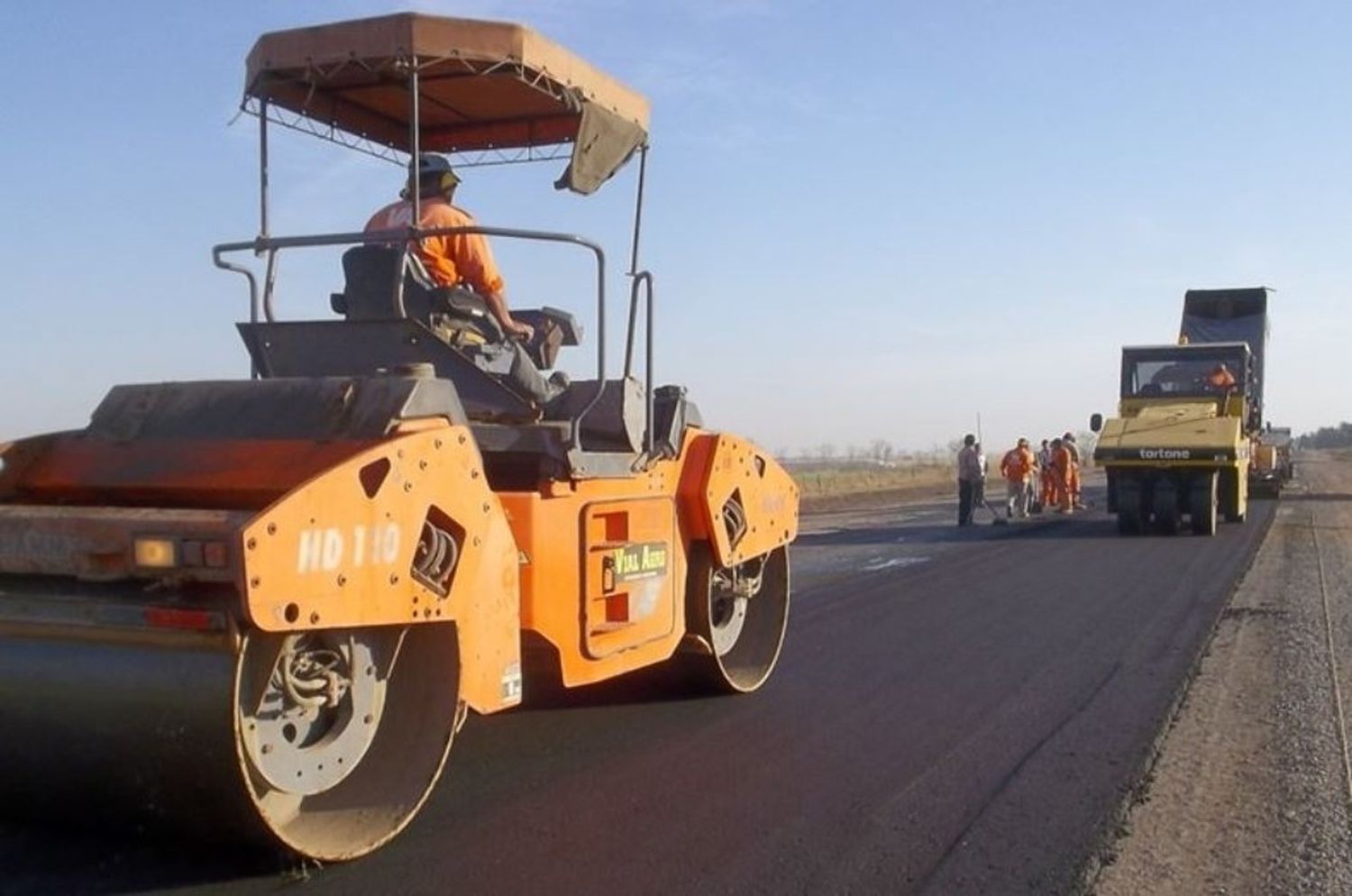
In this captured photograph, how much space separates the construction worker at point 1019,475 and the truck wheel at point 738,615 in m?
16.1

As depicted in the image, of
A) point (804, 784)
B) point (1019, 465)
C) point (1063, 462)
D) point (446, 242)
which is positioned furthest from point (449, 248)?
point (1063, 462)

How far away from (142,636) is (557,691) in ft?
11.0

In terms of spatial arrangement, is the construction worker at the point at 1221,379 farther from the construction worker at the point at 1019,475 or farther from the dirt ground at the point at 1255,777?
the dirt ground at the point at 1255,777

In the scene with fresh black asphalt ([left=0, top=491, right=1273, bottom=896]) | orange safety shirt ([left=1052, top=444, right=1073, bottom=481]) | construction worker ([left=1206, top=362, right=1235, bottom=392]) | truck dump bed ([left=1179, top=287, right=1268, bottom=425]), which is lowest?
fresh black asphalt ([left=0, top=491, right=1273, bottom=896])

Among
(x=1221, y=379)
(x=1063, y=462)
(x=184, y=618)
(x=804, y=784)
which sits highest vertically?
(x=1221, y=379)

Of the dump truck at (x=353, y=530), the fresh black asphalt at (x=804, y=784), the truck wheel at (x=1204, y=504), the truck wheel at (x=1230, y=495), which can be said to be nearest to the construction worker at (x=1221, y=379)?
the truck wheel at (x=1230, y=495)

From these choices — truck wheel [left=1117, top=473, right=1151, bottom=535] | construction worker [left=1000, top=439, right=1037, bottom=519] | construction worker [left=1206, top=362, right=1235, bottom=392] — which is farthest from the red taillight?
construction worker [left=1000, top=439, right=1037, bottom=519]

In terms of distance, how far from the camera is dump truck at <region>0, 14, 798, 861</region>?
3758mm

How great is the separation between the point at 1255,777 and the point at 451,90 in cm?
446

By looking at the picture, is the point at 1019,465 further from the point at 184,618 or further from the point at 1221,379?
the point at 184,618

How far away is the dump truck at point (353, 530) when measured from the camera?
12.3ft

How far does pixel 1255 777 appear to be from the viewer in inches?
220

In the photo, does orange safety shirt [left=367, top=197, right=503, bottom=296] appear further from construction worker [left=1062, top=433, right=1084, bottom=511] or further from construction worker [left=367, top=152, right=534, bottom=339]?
construction worker [left=1062, top=433, right=1084, bottom=511]

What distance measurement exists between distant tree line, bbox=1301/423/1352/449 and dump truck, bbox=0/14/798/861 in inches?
6152
